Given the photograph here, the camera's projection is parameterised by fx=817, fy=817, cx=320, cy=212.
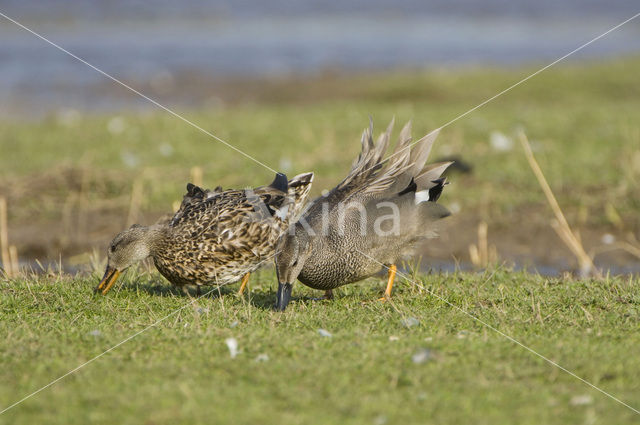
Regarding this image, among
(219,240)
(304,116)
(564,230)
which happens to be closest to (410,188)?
(219,240)

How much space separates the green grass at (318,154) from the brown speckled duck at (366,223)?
2965 mm

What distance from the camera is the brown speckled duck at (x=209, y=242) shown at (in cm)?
560

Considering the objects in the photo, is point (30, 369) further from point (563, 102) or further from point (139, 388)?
point (563, 102)

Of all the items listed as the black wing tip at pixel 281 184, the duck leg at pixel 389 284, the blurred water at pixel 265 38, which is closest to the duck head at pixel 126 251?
the black wing tip at pixel 281 184

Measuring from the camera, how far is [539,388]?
3918 mm

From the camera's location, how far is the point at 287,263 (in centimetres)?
525

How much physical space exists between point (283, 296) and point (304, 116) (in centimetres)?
751

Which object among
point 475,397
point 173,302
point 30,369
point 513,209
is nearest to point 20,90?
point 513,209

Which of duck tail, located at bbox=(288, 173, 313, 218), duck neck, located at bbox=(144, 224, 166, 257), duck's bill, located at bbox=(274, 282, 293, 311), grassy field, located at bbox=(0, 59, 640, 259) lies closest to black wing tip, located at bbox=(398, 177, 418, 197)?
duck tail, located at bbox=(288, 173, 313, 218)

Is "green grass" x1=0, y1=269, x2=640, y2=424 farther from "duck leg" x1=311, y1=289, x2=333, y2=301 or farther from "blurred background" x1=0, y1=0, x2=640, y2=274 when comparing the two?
"blurred background" x1=0, y1=0, x2=640, y2=274

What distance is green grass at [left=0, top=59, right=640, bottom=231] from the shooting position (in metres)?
8.96

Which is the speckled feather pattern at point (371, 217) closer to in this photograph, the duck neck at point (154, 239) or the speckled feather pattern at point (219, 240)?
the speckled feather pattern at point (219, 240)

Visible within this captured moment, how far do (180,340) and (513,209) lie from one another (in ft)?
17.0

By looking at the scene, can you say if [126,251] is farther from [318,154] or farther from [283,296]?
[318,154]
